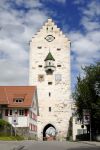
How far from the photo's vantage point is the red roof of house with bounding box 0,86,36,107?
80.5 m

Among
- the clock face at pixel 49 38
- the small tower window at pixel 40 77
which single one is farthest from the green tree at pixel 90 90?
the clock face at pixel 49 38

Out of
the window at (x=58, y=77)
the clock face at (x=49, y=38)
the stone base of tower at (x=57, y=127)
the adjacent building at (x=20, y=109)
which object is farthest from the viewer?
the clock face at (x=49, y=38)

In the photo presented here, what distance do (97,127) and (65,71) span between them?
157 feet

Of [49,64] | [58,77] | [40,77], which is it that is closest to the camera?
[49,64]

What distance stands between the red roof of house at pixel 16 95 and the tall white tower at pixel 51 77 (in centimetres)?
1406

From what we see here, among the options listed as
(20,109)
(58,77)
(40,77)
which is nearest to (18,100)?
(20,109)

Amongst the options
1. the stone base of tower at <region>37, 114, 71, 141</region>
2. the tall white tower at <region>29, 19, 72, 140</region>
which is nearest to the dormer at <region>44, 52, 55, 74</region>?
the tall white tower at <region>29, 19, 72, 140</region>

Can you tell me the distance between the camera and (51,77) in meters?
104

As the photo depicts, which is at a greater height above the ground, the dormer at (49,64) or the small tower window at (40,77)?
the dormer at (49,64)

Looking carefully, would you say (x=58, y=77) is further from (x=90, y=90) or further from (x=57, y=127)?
(x=90, y=90)

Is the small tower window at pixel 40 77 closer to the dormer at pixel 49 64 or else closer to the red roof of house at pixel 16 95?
the dormer at pixel 49 64

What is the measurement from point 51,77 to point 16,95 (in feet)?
68.9

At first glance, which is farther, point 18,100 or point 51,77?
point 51,77

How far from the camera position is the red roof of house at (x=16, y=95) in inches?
3169
